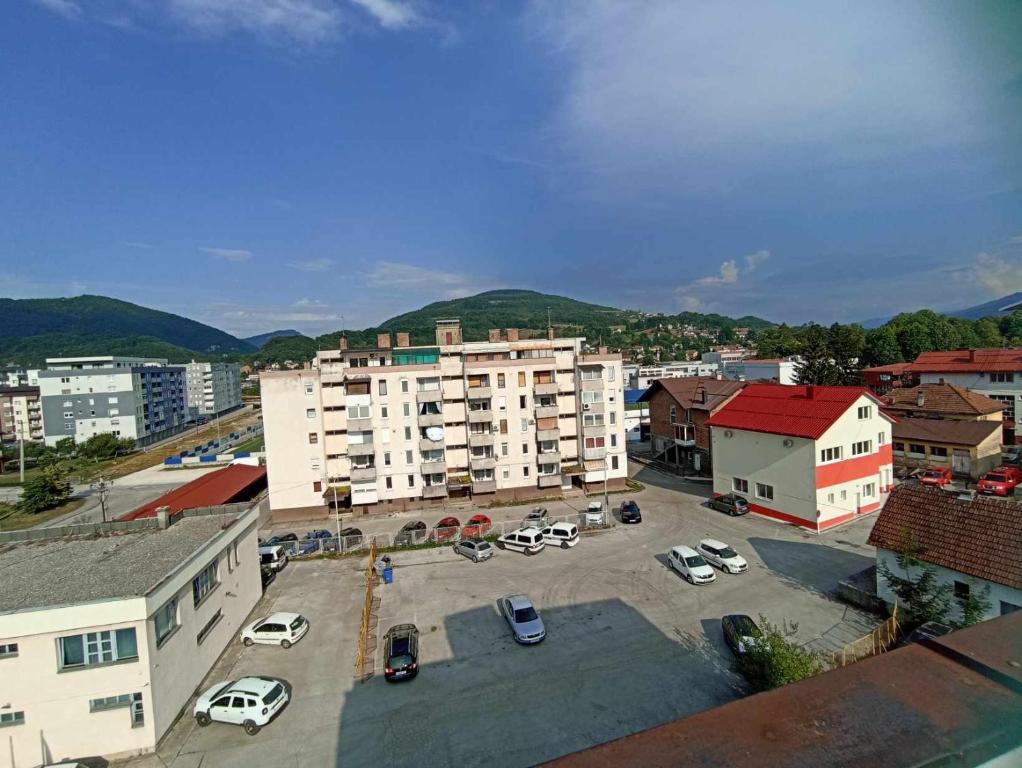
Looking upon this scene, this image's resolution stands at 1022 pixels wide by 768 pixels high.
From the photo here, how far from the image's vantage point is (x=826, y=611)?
18.6 meters

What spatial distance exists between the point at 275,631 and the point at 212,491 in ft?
65.9

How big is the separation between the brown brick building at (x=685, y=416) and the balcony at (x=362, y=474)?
938 inches

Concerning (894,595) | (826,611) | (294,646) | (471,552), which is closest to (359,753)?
(294,646)

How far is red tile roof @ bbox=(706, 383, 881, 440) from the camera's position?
88.7 ft

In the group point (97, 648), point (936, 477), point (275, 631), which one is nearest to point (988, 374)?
point (936, 477)

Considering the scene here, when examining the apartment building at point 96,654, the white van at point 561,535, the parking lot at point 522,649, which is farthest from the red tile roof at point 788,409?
the apartment building at point 96,654

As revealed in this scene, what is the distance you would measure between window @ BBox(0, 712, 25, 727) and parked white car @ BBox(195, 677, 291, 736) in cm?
387

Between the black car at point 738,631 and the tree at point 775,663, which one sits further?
the black car at point 738,631

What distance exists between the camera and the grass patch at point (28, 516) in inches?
1624

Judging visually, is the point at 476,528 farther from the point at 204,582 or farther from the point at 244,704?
the point at 244,704

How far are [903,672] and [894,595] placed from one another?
19611 mm

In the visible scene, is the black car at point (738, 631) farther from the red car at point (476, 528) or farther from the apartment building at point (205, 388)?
the apartment building at point (205, 388)

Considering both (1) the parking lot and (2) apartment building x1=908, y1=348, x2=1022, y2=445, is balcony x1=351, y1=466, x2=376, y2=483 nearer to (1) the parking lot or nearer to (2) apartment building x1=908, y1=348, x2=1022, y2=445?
(1) the parking lot

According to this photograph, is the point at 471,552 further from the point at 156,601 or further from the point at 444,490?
the point at 156,601
